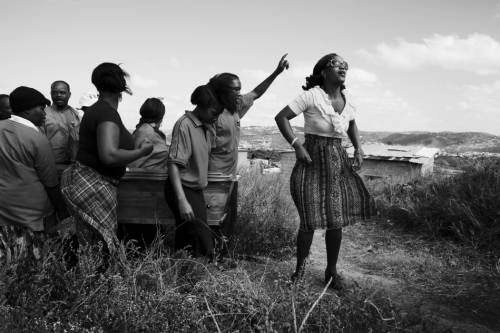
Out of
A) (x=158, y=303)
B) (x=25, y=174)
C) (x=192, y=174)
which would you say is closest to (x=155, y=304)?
(x=158, y=303)

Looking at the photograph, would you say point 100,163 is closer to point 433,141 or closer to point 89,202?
point 89,202

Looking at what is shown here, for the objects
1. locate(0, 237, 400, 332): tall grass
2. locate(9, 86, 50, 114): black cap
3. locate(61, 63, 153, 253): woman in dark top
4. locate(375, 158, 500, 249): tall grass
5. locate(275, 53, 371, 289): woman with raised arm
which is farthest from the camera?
locate(375, 158, 500, 249): tall grass

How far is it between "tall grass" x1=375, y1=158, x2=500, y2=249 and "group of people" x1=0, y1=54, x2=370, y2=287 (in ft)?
6.58

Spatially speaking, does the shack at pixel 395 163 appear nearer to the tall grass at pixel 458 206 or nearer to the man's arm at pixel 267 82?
the tall grass at pixel 458 206

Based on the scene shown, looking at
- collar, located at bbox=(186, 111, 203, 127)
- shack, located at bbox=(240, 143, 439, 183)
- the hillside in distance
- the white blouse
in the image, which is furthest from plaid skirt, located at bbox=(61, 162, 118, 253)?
the hillside in distance

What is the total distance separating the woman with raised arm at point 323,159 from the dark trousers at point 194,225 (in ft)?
2.57

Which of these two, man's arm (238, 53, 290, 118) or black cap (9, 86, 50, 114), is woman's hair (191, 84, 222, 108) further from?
man's arm (238, 53, 290, 118)

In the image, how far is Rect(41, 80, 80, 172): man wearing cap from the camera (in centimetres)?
385

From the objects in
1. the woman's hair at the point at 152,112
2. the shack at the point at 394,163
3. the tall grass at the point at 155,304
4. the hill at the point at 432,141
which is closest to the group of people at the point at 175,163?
the woman's hair at the point at 152,112

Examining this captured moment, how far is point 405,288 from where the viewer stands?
11.8 ft

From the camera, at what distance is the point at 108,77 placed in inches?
105

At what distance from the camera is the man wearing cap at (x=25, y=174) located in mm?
2658

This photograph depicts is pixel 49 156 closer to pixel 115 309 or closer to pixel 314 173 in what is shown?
pixel 115 309

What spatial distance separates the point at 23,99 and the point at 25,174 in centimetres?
49
